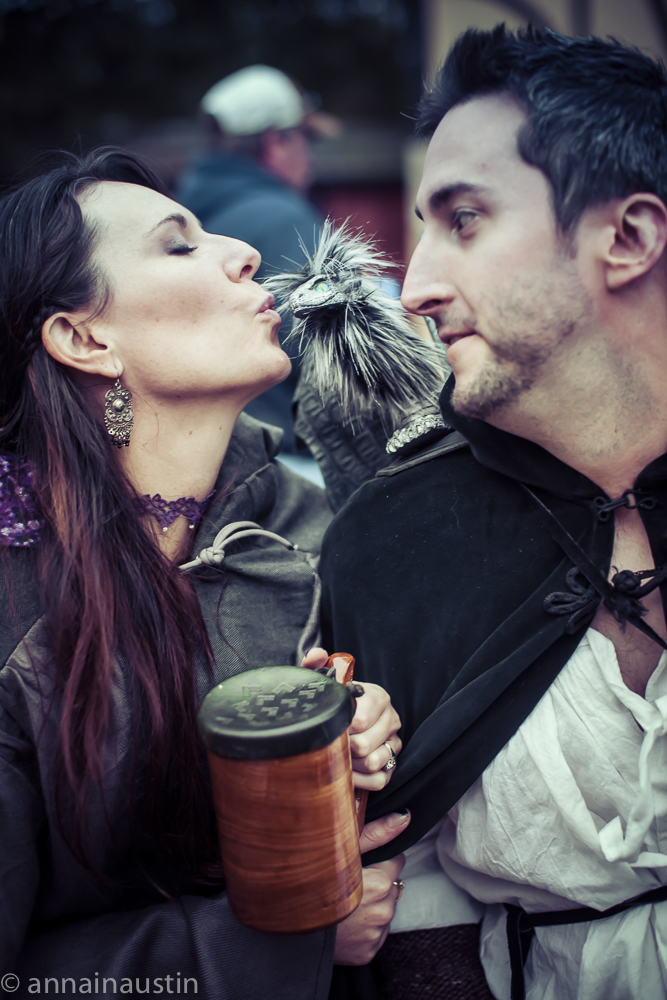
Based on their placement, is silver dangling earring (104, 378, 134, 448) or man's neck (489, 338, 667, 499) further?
silver dangling earring (104, 378, 134, 448)

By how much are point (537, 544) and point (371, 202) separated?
28.4ft

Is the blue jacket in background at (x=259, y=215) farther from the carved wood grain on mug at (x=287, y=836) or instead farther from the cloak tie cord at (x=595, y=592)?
the carved wood grain on mug at (x=287, y=836)

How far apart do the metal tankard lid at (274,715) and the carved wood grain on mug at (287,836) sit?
2 cm

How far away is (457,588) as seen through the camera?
1.56 m

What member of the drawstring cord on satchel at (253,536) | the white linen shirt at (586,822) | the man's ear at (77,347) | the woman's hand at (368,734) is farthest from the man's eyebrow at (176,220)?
the white linen shirt at (586,822)

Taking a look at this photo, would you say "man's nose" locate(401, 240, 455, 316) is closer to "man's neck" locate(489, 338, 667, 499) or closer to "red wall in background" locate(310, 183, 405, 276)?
"man's neck" locate(489, 338, 667, 499)

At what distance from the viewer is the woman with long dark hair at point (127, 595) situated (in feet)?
4.55

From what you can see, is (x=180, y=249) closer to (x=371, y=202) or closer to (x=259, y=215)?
(x=259, y=215)

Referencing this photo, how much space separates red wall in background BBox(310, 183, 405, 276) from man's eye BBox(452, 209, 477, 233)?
8.04 m

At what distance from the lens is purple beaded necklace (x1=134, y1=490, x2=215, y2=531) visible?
64.6 inches

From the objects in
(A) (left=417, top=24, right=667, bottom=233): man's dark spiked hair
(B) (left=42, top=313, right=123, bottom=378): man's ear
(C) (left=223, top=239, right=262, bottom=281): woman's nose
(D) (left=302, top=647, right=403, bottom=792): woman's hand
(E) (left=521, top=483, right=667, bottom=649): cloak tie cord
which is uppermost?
(A) (left=417, top=24, right=667, bottom=233): man's dark spiked hair

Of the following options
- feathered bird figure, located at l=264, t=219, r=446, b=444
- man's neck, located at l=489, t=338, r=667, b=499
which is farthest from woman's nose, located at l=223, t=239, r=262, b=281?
man's neck, located at l=489, t=338, r=667, b=499

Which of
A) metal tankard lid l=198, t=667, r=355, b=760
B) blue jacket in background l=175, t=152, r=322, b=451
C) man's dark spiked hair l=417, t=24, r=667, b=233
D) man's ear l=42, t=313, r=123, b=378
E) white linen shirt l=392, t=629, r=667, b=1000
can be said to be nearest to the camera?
metal tankard lid l=198, t=667, r=355, b=760

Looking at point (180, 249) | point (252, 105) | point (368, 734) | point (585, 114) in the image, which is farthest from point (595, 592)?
point (252, 105)
